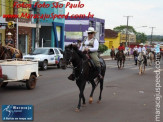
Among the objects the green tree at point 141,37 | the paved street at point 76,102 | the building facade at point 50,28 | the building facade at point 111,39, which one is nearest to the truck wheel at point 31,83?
the paved street at point 76,102

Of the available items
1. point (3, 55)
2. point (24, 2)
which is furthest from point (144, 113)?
point (24, 2)

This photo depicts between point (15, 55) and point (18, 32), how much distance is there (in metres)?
19.4

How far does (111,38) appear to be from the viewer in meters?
79.4

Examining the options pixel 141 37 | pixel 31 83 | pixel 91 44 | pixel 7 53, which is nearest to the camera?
pixel 91 44

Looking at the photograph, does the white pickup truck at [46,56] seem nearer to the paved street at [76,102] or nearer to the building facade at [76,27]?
the paved street at [76,102]

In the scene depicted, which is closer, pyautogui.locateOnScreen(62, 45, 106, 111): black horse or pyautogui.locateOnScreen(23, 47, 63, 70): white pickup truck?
pyautogui.locateOnScreen(62, 45, 106, 111): black horse

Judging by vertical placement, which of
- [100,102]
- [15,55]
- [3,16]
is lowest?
[100,102]

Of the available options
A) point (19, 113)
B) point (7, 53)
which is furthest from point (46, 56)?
point (19, 113)

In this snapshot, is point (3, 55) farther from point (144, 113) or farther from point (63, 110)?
point (144, 113)

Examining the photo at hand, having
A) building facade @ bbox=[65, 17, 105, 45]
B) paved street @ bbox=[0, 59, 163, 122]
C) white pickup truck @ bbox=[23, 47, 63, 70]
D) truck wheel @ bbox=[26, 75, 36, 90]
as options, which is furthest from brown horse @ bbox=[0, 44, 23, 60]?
building facade @ bbox=[65, 17, 105, 45]

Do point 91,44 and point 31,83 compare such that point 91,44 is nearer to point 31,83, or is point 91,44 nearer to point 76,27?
point 31,83

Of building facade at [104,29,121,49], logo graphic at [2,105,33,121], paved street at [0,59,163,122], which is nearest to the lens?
logo graphic at [2,105,33,121]

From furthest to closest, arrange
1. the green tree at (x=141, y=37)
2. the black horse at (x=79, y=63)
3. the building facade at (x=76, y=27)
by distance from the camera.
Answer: the green tree at (x=141, y=37)
the building facade at (x=76, y=27)
the black horse at (x=79, y=63)

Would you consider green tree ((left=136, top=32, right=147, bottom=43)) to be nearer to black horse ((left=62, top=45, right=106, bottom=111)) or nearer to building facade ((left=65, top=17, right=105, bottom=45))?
building facade ((left=65, top=17, right=105, bottom=45))
